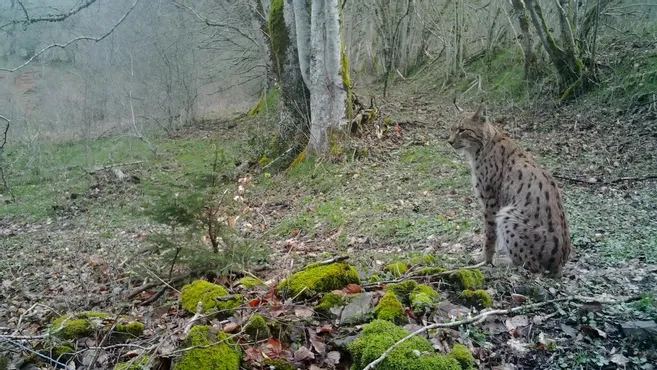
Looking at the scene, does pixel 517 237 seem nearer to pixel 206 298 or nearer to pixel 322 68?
pixel 206 298

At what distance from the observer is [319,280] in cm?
454

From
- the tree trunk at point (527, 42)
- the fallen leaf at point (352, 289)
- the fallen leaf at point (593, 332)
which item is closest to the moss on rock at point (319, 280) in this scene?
the fallen leaf at point (352, 289)

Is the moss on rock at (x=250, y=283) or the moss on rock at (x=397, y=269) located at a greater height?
the moss on rock at (x=397, y=269)

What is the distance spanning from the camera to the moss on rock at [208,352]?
3.30 meters

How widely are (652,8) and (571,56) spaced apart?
4890 millimetres

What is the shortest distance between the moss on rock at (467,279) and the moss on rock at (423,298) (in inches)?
14.4

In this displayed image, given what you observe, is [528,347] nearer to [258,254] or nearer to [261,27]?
[258,254]

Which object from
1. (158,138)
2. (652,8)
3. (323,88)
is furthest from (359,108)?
(158,138)

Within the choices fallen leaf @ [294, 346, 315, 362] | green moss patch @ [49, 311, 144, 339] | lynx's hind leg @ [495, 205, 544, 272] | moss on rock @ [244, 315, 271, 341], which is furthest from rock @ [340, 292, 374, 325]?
lynx's hind leg @ [495, 205, 544, 272]

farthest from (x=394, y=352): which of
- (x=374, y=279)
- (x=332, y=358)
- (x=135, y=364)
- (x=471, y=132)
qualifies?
(x=471, y=132)

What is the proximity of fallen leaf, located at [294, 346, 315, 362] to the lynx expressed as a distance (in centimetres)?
307

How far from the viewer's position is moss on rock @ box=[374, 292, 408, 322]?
403 cm

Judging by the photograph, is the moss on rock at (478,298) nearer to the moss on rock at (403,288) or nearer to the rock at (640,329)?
the moss on rock at (403,288)

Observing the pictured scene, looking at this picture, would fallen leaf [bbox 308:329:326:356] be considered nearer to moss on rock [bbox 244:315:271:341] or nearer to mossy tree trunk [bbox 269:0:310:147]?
moss on rock [bbox 244:315:271:341]
